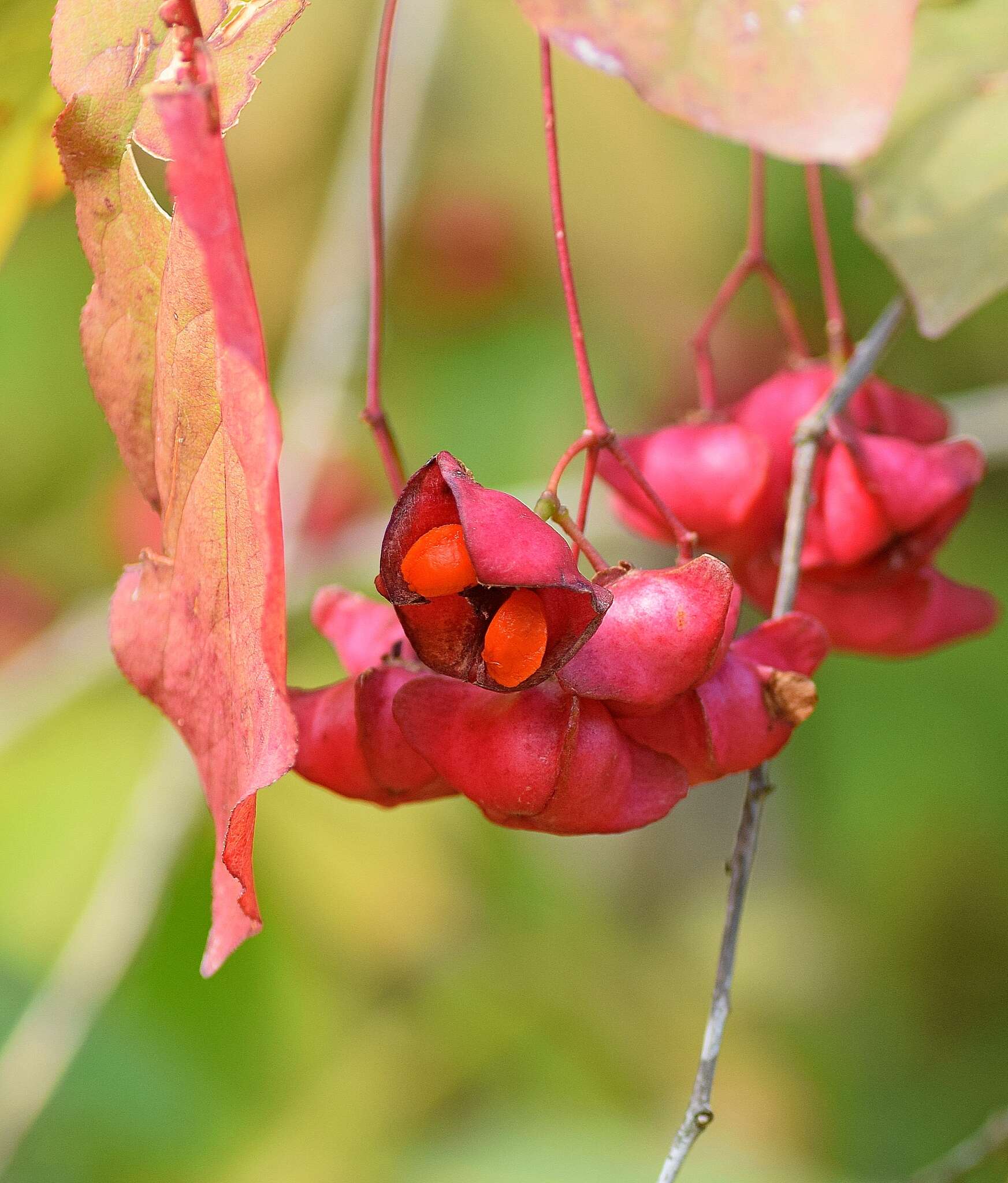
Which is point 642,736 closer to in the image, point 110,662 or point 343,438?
point 110,662

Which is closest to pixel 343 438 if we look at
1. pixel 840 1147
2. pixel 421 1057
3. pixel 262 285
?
pixel 262 285

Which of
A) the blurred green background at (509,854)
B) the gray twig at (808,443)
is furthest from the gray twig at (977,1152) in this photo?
the blurred green background at (509,854)

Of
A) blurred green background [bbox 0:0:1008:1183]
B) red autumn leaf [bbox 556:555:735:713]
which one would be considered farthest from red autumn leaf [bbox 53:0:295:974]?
blurred green background [bbox 0:0:1008:1183]

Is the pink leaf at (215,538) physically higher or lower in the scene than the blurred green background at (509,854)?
higher

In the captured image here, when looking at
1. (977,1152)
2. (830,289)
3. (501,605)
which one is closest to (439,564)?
(501,605)

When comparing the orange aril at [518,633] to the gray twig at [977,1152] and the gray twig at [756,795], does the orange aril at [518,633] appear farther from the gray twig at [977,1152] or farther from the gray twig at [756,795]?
the gray twig at [977,1152]

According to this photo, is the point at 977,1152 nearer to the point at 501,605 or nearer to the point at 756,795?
the point at 756,795

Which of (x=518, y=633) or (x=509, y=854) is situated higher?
(x=518, y=633)
